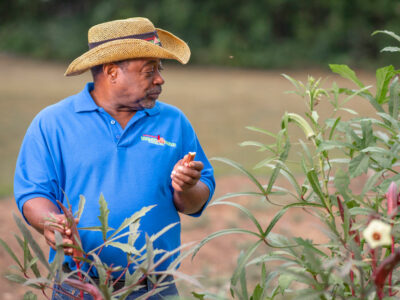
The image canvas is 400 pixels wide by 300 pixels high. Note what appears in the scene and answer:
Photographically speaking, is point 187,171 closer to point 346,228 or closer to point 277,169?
point 277,169

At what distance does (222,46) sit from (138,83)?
13805 mm

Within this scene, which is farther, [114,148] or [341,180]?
[114,148]

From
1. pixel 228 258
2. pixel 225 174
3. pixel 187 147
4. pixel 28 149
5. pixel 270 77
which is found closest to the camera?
pixel 28 149

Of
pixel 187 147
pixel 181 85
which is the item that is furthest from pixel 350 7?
pixel 187 147

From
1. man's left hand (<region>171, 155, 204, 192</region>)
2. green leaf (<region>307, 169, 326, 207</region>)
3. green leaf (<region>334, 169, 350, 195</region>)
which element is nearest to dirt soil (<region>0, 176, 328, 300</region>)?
man's left hand (<region>171, 155, 204, 192</region>)

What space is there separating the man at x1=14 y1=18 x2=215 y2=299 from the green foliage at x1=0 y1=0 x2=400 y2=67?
1330cm

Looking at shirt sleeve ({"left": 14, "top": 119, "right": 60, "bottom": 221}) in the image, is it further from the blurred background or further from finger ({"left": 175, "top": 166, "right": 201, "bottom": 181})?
the blurred background

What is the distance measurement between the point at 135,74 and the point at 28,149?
370 mm

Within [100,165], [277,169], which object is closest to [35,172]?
[100,165]

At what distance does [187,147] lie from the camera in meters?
1.88

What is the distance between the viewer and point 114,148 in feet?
5.76

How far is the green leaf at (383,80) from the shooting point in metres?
1.34

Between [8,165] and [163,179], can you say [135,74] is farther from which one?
[8,165]

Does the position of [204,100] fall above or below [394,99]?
below
